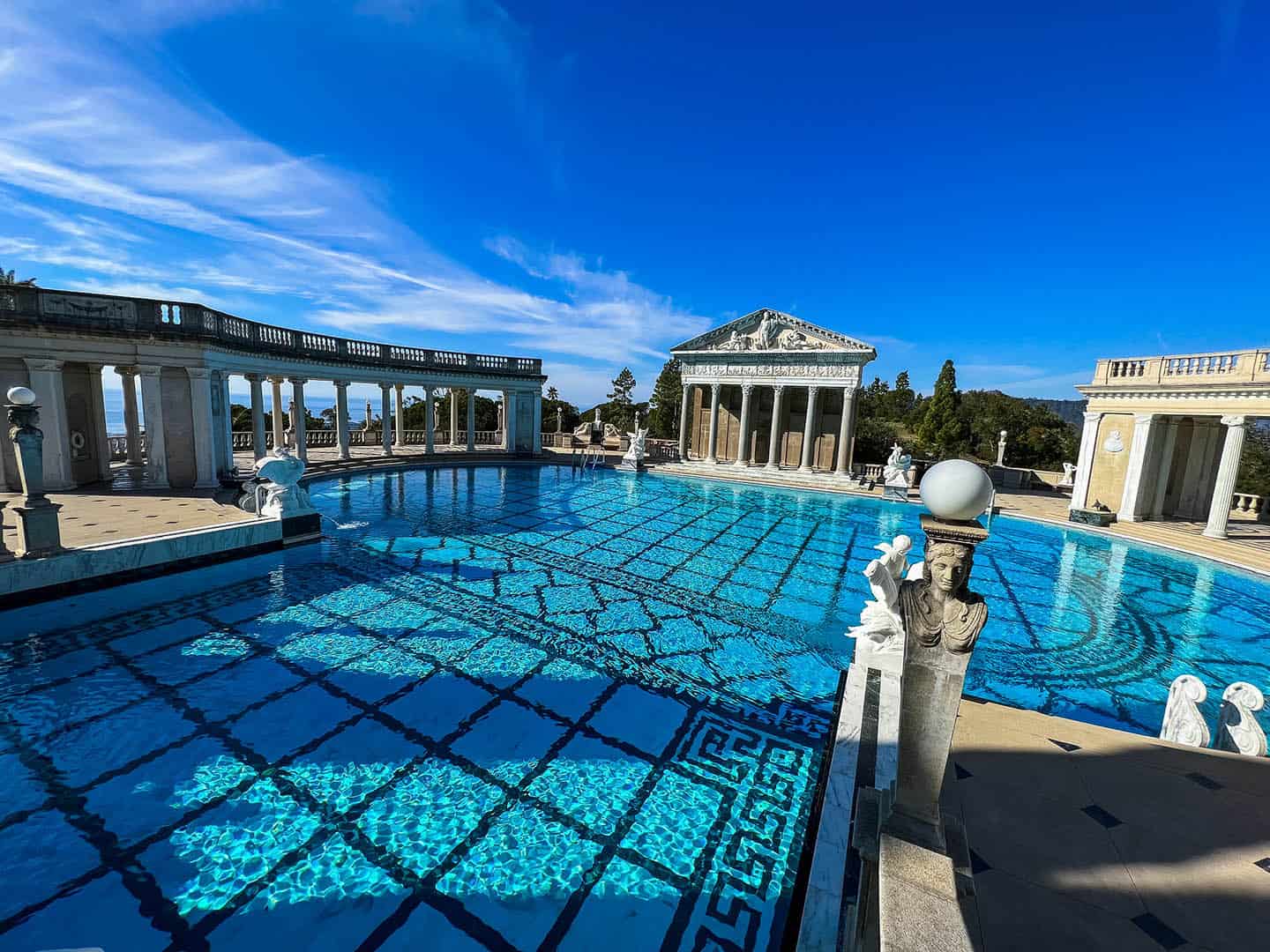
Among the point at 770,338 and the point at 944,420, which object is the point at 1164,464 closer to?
the point at 770,338

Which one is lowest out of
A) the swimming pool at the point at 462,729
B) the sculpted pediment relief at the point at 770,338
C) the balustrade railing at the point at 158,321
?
the swimming pool at the point at 462,729

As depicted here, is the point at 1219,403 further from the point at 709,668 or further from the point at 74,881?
the point at 74,881

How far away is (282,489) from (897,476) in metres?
24.7

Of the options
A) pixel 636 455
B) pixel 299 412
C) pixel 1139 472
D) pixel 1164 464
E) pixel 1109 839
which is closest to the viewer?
pixel 1109 839

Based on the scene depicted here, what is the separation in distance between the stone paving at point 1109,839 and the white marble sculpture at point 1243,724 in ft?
0.71

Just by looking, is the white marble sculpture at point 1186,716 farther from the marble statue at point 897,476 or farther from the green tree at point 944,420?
the green tree at point 944,420

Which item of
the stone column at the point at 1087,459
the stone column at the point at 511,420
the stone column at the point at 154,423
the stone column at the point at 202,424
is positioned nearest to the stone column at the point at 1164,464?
the stone column at the point at 1087,459

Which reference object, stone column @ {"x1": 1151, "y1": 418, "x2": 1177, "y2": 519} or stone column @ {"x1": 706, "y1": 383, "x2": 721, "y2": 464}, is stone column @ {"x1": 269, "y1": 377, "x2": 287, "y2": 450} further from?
stone column @ {"x1": 1151, "y1": 418, "x2": 1177, "y2": 519}

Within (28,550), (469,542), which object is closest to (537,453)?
(469,542)

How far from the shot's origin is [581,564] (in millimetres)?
12906

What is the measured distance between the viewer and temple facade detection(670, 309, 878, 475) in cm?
2869

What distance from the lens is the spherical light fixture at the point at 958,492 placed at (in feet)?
11.3

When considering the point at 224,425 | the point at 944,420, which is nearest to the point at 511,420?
the point at 224,425

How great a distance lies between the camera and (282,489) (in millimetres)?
13391
